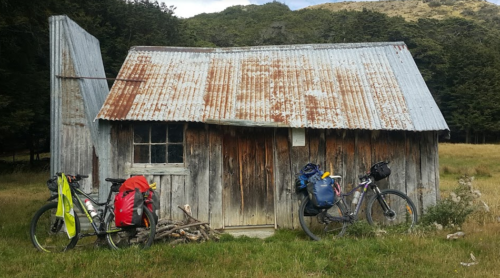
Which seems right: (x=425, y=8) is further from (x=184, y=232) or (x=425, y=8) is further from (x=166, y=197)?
(x=184, y=232)

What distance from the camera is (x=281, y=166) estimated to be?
7504 millimetres

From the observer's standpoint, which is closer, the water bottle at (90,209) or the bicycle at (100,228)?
the bicycle at (100,228)

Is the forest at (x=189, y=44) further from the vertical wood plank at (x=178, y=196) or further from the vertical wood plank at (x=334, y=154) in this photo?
the vertical wood plank at (x=334, y=154)

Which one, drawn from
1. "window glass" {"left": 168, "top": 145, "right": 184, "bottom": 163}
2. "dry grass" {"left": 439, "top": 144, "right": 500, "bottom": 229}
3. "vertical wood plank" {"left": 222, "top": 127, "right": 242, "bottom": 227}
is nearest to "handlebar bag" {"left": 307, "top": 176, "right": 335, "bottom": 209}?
"vertical wood plank" {"left": 222, "top": 127, "right": 242, "bottom": 227}

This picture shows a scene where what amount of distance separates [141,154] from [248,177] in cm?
227

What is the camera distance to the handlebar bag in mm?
6410

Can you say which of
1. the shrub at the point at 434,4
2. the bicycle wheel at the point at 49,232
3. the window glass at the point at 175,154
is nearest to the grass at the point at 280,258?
the bicycle wheel at the point at 49,232

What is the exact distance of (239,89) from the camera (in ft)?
26.8

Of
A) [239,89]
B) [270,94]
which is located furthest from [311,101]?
[239,89]

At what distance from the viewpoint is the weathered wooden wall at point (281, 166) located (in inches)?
292

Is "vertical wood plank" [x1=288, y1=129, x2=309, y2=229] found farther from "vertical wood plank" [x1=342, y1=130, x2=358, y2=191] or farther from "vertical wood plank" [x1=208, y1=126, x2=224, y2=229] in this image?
"vertical wood plank" [x1=208, y1=126, x2=224, y2=229]

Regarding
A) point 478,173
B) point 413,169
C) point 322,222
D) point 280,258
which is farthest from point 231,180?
point 478,173

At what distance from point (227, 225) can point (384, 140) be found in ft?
12.1

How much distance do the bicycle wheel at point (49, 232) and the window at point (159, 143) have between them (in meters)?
1.85
